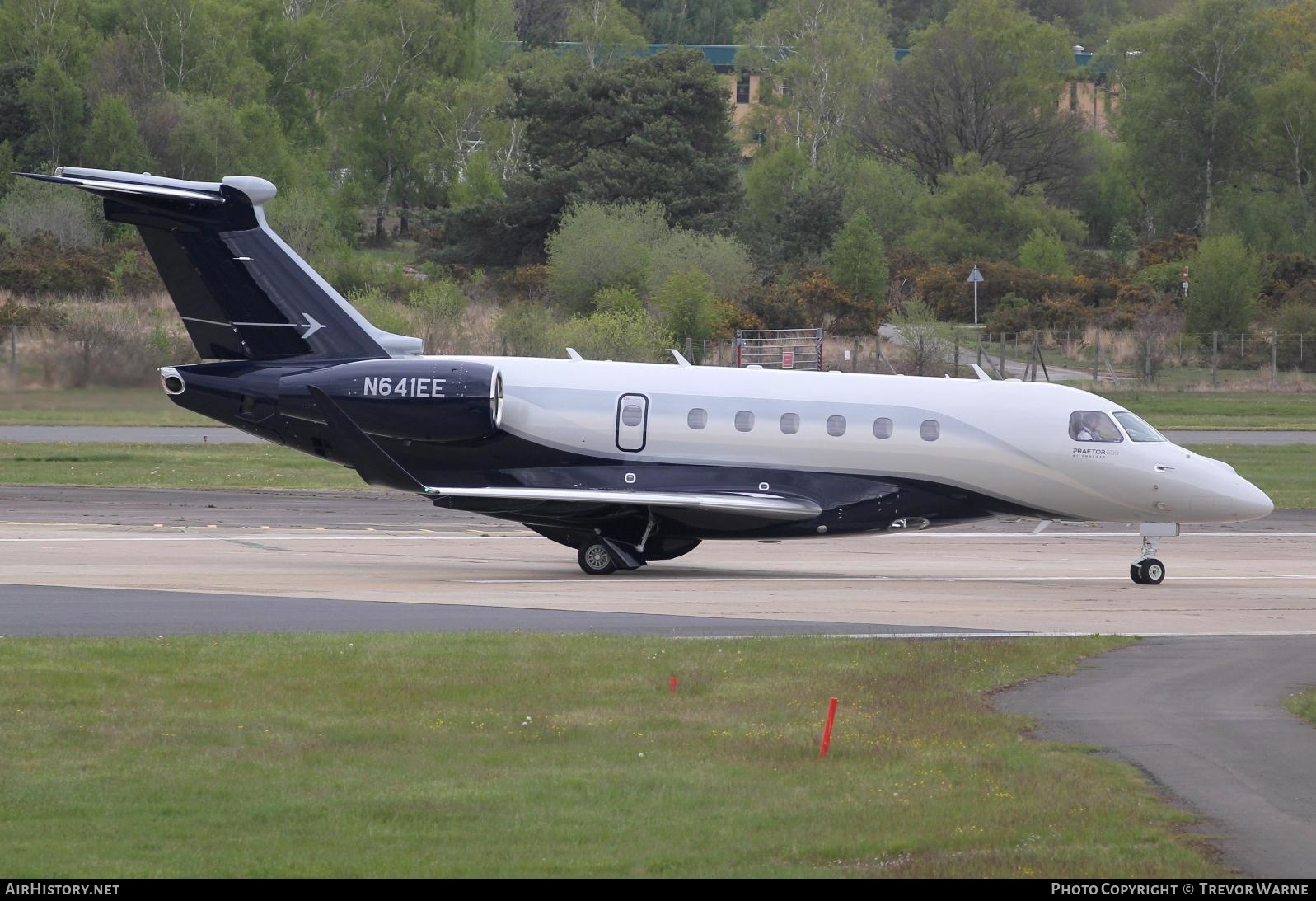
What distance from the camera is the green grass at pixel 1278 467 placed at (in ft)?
113

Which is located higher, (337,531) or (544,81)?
(544,81)

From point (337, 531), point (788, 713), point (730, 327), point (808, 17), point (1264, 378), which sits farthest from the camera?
point (808, 17)

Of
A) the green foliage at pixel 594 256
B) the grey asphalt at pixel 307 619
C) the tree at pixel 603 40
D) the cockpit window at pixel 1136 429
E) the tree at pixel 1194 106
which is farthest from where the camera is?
the tree at pixel 603 40

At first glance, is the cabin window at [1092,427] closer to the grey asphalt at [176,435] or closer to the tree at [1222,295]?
the grey asphalt at [176,435]

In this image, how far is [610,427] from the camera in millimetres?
23375

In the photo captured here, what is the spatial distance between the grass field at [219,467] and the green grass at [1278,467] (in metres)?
0.02

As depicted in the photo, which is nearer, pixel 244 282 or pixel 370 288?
pixel 244 282

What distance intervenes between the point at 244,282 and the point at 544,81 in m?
52.3

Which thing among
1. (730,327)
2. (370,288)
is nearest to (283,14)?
(370,288)

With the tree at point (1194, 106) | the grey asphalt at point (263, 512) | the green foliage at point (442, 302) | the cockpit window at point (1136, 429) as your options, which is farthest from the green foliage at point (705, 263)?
the cockpit window at point (1136, 429)

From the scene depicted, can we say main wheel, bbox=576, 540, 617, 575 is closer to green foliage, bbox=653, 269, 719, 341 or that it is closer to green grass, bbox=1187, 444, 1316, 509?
green grass, bbox=1187, 444, 1316, 509

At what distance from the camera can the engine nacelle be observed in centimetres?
2317

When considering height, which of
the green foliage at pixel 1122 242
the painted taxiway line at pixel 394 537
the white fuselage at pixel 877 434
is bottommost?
the painted taxiway line at pixel 394 537

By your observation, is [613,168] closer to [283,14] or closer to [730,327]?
[730,327]
